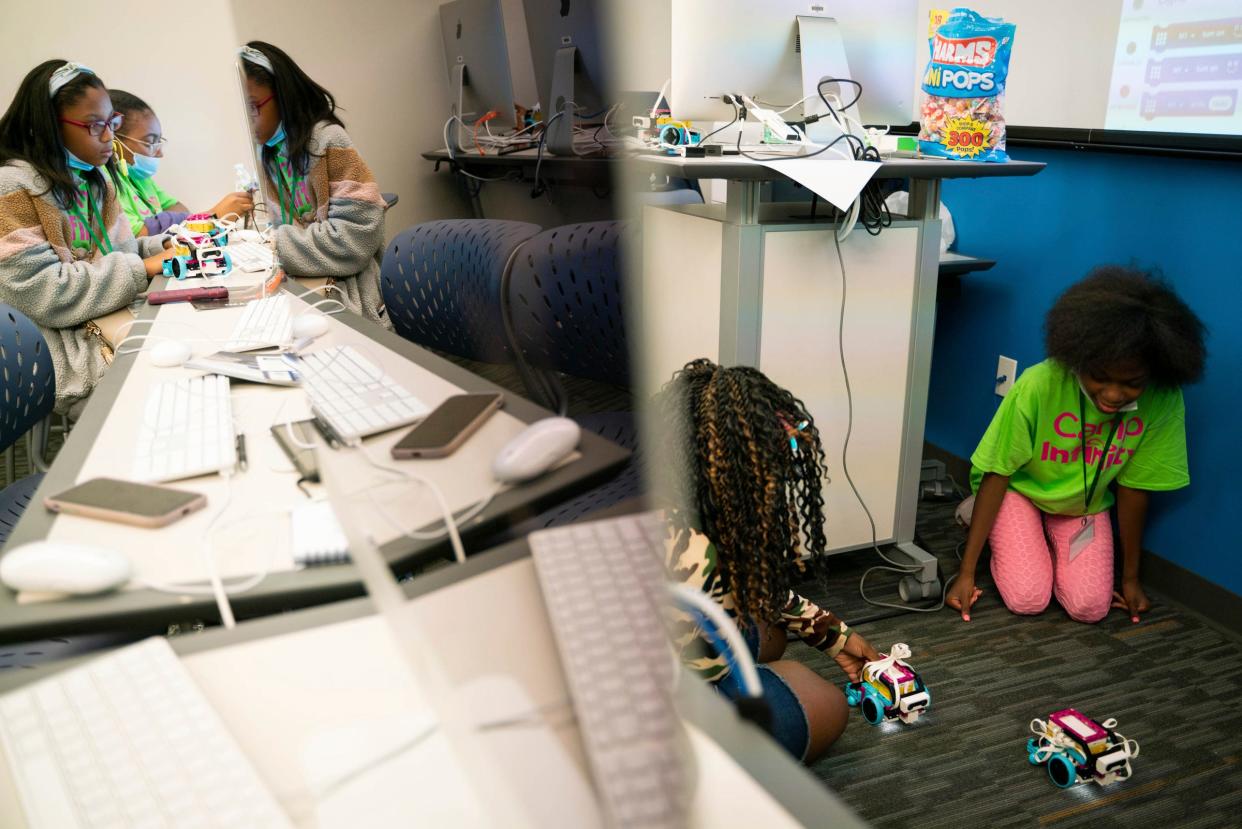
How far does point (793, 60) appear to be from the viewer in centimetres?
158

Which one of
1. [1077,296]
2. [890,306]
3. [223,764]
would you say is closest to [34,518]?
[223,764]

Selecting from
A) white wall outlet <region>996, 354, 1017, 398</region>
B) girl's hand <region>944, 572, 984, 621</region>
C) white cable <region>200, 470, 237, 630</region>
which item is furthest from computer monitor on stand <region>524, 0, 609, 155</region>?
white wall outlet <region>996, 354, 1017, 398</region>

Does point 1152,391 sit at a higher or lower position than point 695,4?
lower

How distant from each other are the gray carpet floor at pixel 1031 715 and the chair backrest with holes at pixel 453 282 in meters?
0.86

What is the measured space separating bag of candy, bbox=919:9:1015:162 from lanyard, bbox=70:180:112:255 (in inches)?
57.3

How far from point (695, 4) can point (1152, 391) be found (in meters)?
1.11

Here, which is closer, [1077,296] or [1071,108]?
[1077,296]

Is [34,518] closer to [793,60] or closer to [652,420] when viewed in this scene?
[652,420]

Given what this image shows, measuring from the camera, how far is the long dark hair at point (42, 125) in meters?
0.38

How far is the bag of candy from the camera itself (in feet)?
4.95

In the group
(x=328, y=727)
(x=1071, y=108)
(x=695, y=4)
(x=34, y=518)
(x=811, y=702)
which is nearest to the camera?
(x=328, y=727)

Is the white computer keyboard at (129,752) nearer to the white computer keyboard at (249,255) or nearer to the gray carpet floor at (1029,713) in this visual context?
the white computer keyboard at (249,255)

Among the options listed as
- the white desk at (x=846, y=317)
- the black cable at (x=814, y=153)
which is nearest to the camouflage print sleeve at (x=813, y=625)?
the white desk at (x=846, y=317)

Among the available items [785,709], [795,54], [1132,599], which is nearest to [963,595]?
[1132,599]
